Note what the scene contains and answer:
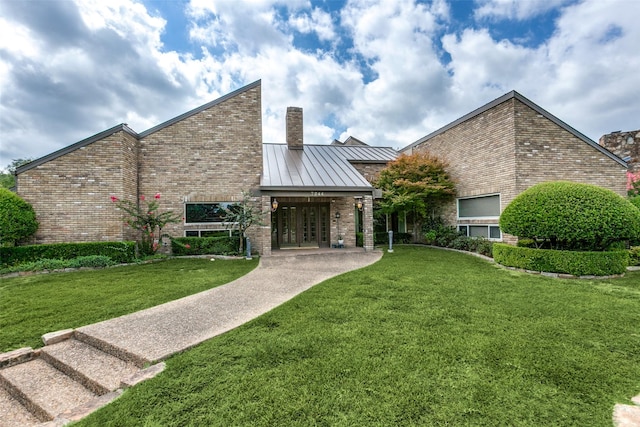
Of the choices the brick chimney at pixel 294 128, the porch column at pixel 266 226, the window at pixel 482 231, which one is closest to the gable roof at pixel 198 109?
the brick chimney at pixel 294 128

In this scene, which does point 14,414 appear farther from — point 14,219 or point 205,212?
point 205,212

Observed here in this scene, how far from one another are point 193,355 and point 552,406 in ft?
11.9

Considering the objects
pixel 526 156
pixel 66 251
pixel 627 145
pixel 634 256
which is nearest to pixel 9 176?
pixel 66 251

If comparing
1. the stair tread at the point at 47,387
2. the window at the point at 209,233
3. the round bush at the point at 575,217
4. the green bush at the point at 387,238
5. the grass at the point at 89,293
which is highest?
the round bush at the point at 575,217

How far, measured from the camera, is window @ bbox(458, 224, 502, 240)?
1062 cm

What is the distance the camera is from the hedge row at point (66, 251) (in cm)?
855

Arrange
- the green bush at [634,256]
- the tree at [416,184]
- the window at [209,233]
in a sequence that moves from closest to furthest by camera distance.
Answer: the green bush at [634,256], the window at [209,233], the tree at [416,184]

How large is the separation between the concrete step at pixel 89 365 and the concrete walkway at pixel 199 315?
0.48 ft

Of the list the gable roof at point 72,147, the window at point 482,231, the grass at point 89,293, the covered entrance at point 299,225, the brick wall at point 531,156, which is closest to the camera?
the grass at point 89,293

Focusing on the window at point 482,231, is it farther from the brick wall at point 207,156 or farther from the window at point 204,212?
the window at point 204,212

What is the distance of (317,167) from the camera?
13.1 meters

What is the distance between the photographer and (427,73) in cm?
1265

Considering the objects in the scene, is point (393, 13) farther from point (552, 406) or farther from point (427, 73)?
point (552, 406)

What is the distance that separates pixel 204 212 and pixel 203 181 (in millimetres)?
1413
